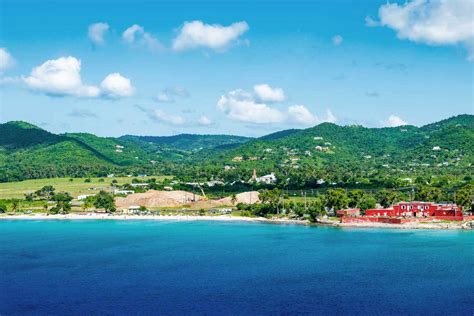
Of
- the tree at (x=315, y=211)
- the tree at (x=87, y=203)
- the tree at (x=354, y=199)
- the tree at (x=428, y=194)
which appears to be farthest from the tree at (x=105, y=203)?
the tree at (x=428, y=194)

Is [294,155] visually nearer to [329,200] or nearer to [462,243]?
[329,200]

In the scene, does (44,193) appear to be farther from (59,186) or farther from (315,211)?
(315,211)

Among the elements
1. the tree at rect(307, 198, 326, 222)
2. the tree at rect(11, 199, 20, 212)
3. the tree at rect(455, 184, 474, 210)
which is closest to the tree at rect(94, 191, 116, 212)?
the tree at rect(11, 199, 20, 212)

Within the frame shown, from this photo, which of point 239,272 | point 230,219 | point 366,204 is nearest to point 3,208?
point 230,219

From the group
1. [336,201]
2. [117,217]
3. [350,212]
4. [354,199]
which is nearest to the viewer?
[350,212]

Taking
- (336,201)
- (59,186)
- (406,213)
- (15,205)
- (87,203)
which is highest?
(59,186)

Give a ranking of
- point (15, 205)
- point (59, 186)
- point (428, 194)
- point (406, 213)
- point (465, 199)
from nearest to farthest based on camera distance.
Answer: point (465, 199), point (406, 213), point (428, 194), point (15, 205), point (59, 186)

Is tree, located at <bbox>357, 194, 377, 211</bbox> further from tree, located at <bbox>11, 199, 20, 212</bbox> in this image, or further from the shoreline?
tree, located at <bbox>11, 199, 20, 212</bbox>

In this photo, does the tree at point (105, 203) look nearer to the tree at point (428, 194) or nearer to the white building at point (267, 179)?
the white building at point (267, 179)
